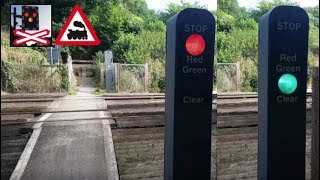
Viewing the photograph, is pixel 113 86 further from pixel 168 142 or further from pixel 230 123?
pixel 230 123

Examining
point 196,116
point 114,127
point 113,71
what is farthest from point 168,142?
point 114,127

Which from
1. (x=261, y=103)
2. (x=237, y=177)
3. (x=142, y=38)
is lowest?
(x=237, y=177)

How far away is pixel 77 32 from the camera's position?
4.08m

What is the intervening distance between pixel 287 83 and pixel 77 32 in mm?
2057

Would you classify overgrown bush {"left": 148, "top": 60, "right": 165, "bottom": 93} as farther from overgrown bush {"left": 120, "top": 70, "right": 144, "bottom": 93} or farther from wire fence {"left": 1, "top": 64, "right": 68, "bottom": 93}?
wire fence {"left": 1, "top": 64, "right": 68, "bottom": 93}

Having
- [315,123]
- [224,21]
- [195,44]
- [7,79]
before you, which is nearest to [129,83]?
[224,21]

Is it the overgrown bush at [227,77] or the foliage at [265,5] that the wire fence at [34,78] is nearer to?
the overgrown bush at [227,77]

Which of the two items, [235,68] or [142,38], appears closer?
[142,38]

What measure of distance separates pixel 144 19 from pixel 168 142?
1.41m

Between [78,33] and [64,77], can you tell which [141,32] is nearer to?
[78,33]

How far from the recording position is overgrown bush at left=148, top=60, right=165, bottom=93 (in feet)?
14.5

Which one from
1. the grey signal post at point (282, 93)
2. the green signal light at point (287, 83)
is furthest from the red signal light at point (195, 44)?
the green signal light at point (287, 83)

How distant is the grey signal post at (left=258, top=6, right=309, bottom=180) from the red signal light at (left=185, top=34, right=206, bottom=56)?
494 mm

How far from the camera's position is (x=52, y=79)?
430cm
